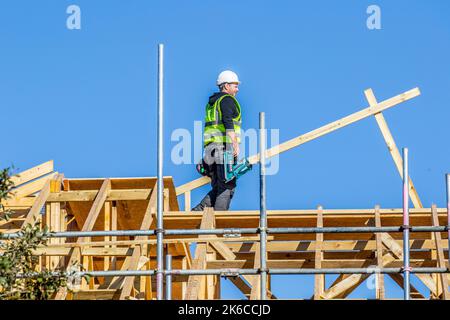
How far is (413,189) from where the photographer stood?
80.8 ft

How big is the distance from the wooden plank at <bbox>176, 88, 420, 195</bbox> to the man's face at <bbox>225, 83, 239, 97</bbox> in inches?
40.6

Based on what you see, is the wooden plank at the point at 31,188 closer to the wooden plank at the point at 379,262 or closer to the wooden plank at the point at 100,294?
the wooden plank at the point at 100,294

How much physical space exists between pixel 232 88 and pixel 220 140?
893 mm

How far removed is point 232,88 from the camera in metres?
24.5

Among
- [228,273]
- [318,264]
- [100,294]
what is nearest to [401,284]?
[318,264]

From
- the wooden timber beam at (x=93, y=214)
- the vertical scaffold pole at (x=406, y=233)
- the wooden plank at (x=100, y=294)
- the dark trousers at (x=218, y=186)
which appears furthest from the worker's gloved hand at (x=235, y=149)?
the vertical scaffold pole at (x=406, y=233)

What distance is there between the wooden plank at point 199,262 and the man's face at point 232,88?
286 cm

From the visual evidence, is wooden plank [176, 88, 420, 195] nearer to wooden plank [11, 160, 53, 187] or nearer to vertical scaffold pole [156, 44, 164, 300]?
wooden plank [11, 160, 53, 187]

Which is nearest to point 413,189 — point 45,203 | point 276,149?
point 276,149

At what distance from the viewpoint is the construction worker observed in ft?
78.7

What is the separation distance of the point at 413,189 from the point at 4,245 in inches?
373

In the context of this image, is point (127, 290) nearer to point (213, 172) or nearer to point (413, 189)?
point (213, 172)

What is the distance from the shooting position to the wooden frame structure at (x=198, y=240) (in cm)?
2092

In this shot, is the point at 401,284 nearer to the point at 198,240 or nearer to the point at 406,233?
the point at 406,233
